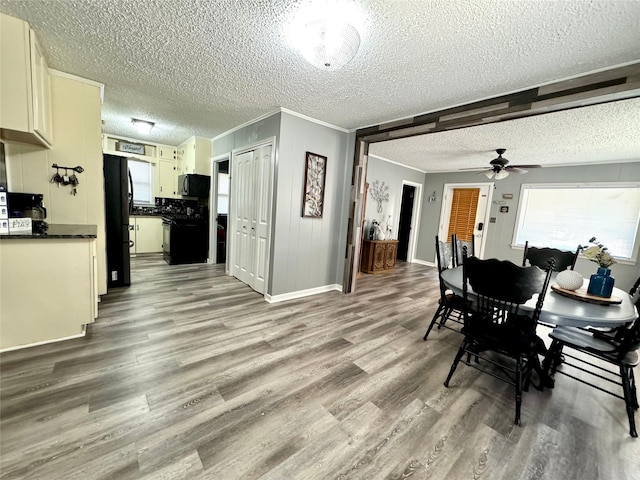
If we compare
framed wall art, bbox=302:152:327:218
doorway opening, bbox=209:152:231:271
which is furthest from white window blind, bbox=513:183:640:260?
doorway opening, bbox=209:152:231:271

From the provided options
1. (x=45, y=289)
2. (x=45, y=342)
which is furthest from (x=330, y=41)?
(x=45, y=342)

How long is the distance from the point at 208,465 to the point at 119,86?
11.8 ft

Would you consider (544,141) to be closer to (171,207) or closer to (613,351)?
(613,351)

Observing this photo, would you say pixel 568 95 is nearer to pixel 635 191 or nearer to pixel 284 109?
pixel 284 109

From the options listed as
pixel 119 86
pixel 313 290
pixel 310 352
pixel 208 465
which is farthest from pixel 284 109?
pixel 208 465

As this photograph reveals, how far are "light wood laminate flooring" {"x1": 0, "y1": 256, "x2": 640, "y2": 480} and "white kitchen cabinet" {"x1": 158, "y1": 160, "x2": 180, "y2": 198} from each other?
154 inches

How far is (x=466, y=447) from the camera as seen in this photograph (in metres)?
1.44

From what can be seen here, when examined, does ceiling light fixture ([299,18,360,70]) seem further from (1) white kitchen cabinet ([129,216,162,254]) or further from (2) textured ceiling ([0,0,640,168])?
(1) white kitchen cabinet ([129,216,162,254])

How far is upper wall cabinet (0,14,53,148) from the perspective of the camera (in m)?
1.85

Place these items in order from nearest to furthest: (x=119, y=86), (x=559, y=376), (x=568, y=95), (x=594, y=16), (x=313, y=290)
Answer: (x=594, y=16), (x=568, y=95), (x=559, y=376), (x=119, y=86), (x=313, y=290)

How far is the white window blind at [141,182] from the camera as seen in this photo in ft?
18.6

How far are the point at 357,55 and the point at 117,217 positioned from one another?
3437 millimetres

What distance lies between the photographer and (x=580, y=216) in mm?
4805

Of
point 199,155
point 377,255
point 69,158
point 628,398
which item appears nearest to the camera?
point 628,398
